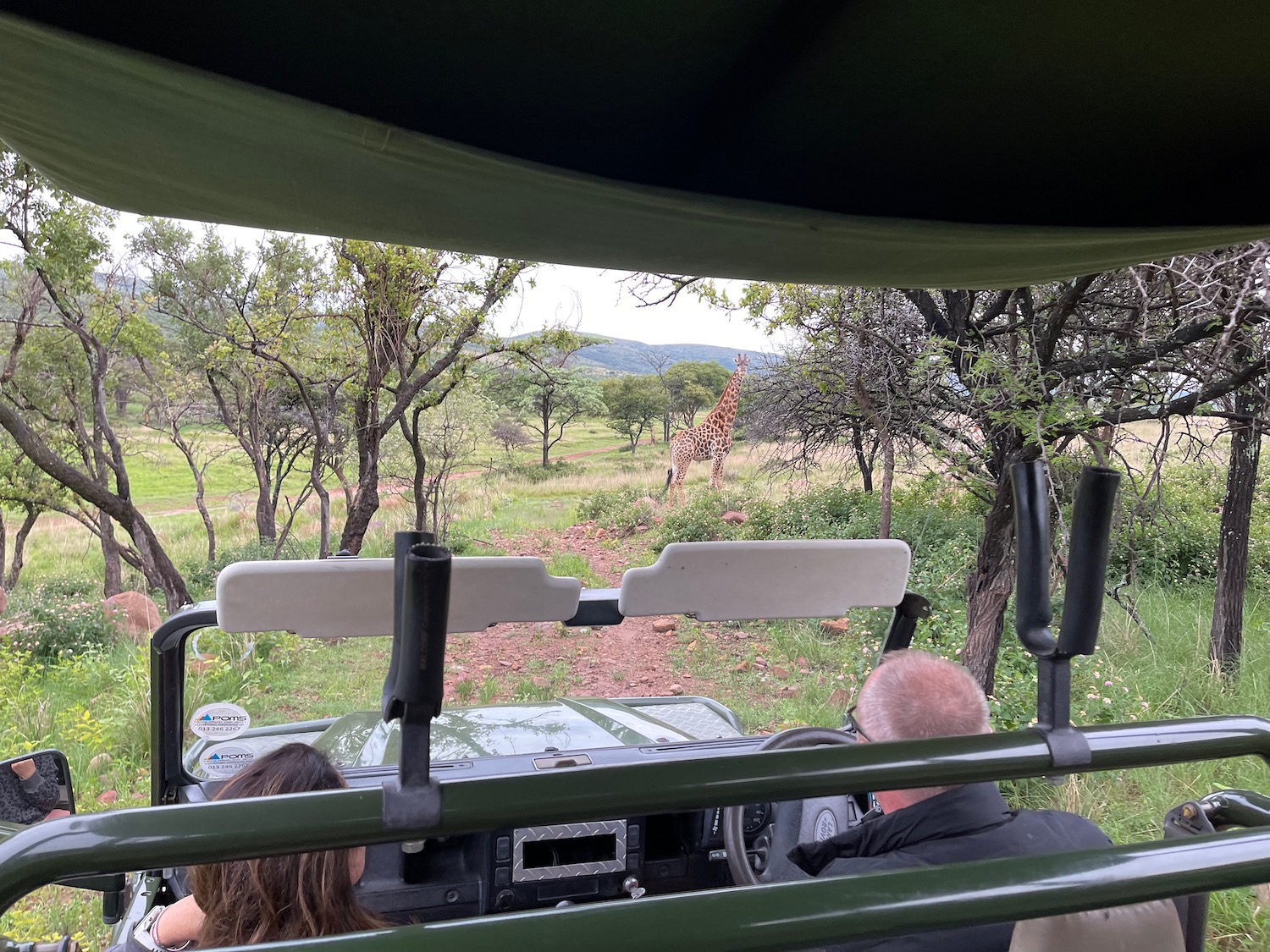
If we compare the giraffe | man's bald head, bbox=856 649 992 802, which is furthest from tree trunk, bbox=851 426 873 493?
man's bald head, bbox=856 649 992 802

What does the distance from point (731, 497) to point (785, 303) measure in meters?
3.87

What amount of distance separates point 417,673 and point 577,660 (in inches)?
242

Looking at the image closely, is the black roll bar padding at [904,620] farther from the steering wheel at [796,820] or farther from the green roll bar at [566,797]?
the green roll bar at [566,797]

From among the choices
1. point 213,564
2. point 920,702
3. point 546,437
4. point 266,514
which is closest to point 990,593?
point 920,702

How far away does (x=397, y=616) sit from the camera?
1.75ft

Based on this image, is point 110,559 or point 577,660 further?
point 110,559

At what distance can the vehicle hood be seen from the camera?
2.15 metres

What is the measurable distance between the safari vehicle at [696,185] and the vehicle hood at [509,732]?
2.67 feet

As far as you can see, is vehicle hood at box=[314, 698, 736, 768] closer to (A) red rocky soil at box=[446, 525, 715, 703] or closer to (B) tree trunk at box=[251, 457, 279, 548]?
(A) red rocky soil at box=[446, 525, 715, 703]

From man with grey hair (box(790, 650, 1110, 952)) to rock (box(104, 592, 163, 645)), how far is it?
647 centimetres

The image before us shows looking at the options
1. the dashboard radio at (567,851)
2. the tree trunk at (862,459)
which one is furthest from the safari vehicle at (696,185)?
the tree trunk at (862,459)

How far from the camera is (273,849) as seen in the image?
51 centimetres

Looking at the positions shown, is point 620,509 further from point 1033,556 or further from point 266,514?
point 1033,556

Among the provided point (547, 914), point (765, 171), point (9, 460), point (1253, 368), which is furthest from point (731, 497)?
point (547, 914)
